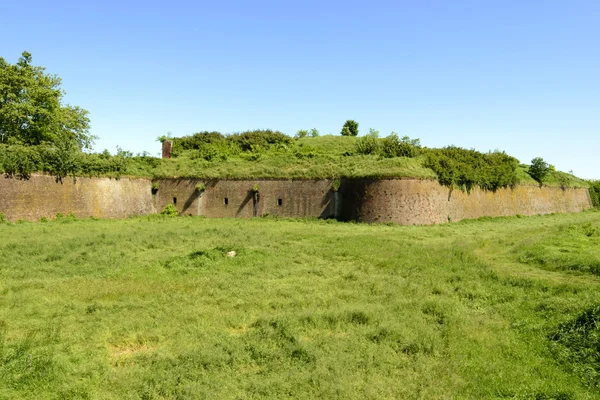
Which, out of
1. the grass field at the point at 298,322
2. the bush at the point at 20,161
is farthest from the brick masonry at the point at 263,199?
the grass field at the point at 298,322

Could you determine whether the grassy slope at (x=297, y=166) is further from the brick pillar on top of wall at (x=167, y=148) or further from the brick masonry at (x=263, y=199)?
the brick pillar on top of wall at (x=167, y=148)

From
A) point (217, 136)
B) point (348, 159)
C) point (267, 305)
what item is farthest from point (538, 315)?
point (217, 136)

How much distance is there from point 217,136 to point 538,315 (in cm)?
3381

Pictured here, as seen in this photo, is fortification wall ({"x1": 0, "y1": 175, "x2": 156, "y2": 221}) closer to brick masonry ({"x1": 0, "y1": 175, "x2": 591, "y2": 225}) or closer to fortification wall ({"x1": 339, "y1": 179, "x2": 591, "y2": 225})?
brick masonry ({"x1": 0, "y1": 175, "x2": 591, "y2": 225})

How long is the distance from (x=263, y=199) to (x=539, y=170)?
25670mm

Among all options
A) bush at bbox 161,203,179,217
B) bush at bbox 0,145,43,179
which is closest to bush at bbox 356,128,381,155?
bush at bbox 161,203,179,217

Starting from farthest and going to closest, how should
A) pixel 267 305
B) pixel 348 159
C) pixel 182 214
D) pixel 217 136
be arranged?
pixel 217 136 < pixel 182 214 < pixel 348 159 < pixel 267 305

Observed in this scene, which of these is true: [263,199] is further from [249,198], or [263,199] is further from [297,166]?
[297,166]

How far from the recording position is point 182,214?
31609 mm

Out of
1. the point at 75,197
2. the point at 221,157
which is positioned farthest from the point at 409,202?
the point at 75,197

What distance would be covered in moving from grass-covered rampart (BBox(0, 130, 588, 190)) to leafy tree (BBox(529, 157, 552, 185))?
4.54 ft

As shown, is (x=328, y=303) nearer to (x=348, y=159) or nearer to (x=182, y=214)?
(x=348, y=159)

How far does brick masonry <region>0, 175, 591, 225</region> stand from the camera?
82.8 feet

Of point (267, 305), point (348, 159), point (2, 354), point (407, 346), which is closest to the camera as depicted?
point (2, 354)
